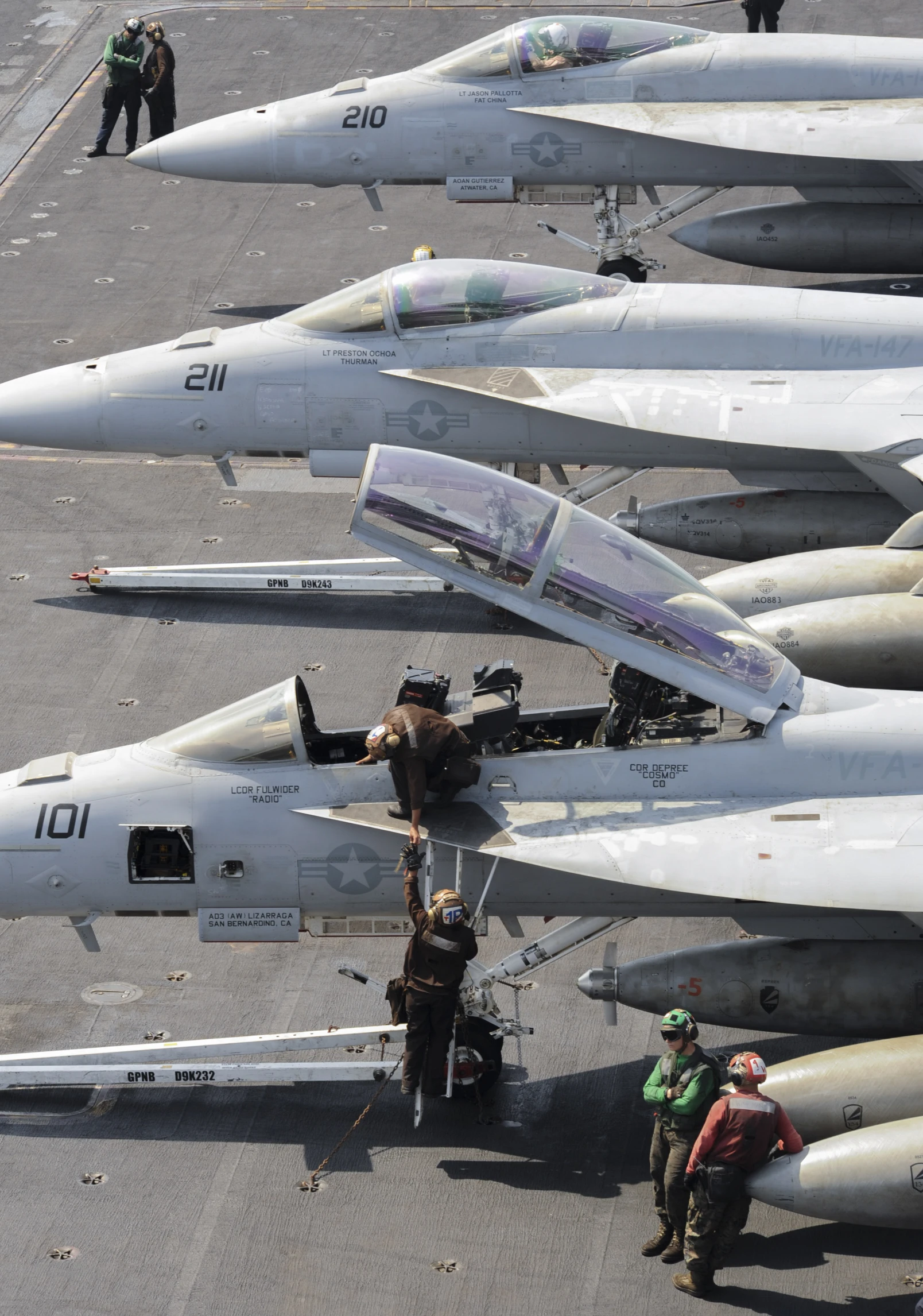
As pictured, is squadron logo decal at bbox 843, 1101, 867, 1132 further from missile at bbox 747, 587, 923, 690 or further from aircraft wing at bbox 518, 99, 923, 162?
aircraft wing at bbox 518, 99, 923, 162

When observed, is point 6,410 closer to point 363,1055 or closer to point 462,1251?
point 363,1055

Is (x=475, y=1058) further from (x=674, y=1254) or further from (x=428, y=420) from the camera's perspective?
(x=428, y=420)

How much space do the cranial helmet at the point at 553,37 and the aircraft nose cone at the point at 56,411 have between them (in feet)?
22.2

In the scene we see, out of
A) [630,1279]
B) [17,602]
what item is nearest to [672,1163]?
[630,1279]

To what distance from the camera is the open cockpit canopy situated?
10586 millimetres

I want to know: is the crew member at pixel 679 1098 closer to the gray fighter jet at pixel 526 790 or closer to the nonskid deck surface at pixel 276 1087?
the nonskid deck surface at pixel 276 1087

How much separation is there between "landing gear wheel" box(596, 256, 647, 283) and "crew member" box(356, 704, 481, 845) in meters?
11.7

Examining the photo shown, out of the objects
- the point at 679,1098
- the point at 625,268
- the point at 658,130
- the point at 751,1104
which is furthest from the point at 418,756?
the point at 625,268

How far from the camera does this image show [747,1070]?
918 centimetres

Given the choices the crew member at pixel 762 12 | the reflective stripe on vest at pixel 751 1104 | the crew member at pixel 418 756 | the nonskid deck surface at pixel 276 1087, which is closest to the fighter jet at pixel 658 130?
the nonskid deck surface at pixel 276 1087

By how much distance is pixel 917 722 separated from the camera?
34.2ft

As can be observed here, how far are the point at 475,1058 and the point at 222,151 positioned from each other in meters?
14.5

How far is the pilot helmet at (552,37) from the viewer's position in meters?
20.2

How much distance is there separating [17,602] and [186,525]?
1.98 metres
